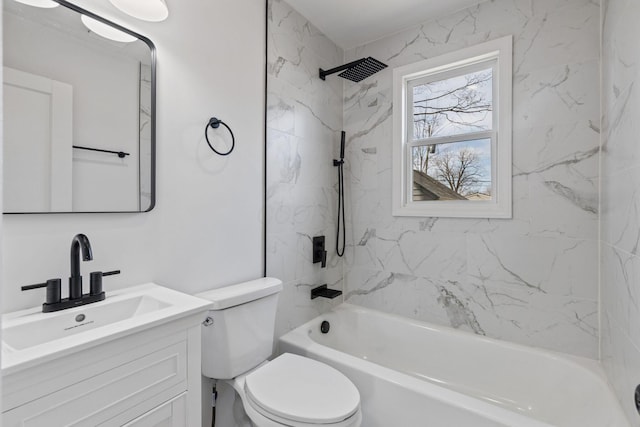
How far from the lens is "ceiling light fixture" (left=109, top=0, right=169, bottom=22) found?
1.32 m

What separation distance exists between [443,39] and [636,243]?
162cm

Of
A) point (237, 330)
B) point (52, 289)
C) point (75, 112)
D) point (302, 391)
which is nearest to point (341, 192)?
point (237, 330)

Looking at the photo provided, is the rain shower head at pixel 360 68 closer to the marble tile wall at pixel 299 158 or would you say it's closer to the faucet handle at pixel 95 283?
the marble tile wall at pixel 299 158

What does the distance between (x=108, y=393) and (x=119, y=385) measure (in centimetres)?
3

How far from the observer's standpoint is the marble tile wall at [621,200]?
48.9 inches

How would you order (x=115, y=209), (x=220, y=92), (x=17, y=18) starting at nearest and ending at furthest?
(x=17, y=18), (x=115, y=209), (x=220, y=92)

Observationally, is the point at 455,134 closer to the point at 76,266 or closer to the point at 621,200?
the point at 621,200

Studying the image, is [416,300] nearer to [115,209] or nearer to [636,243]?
[636,243]

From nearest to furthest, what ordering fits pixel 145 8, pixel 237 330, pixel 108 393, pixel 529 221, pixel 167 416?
Answer: pixel 108 393 → pixel 167 416 → pixel 145 8 → pixel 237 330 → pixel 529 221

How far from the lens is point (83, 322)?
1.14 m

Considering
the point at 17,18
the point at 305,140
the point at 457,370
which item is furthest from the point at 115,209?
the point at 457,370

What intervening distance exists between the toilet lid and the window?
49.2 inches

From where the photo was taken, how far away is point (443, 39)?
2.19m

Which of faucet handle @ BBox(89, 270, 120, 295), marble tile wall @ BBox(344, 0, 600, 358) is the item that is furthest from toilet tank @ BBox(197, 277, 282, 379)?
marble tile wall @ BBox(344, 0, 600, 358)
